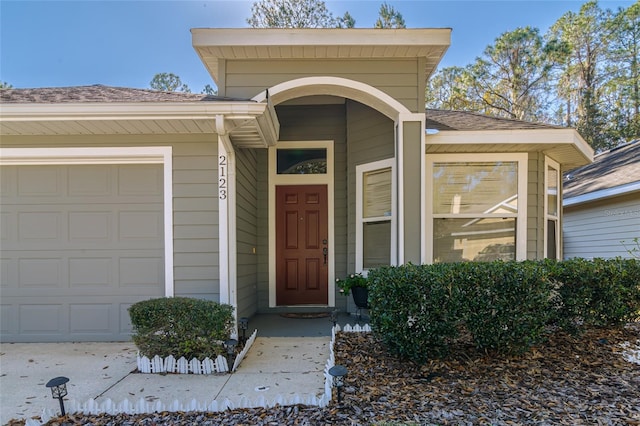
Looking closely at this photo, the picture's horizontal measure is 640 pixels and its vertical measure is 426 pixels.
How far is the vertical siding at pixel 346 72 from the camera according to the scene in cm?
436

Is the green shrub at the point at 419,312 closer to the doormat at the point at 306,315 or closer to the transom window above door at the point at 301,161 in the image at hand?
the doormat at the point at 306,315

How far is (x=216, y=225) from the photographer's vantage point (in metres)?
3.92

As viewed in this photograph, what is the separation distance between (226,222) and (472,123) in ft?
12.3

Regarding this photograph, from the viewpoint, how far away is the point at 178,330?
10.5 feet

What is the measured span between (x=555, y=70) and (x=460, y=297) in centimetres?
1618

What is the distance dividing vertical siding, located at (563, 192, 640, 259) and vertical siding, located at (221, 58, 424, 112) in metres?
5.85

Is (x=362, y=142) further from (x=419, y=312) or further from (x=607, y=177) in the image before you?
(x=607, y=177)

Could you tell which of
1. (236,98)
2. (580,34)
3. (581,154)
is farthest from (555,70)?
(236,98)

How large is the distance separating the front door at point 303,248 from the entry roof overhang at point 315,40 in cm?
216

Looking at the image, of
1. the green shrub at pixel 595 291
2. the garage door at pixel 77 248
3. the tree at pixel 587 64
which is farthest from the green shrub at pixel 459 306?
the tree at pixel 587 64

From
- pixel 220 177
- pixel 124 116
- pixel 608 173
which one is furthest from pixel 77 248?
pixel 608 173

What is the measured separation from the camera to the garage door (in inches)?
160

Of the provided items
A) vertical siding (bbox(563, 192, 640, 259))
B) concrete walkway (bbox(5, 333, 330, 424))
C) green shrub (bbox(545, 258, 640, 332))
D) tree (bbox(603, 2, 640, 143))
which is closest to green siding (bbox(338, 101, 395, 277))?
concrete walkway (bbox(5, 333, 330, 424))

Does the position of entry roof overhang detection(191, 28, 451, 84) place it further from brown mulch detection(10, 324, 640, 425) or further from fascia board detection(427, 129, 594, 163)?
brown mulch detection(10, 324, 640, 425)
